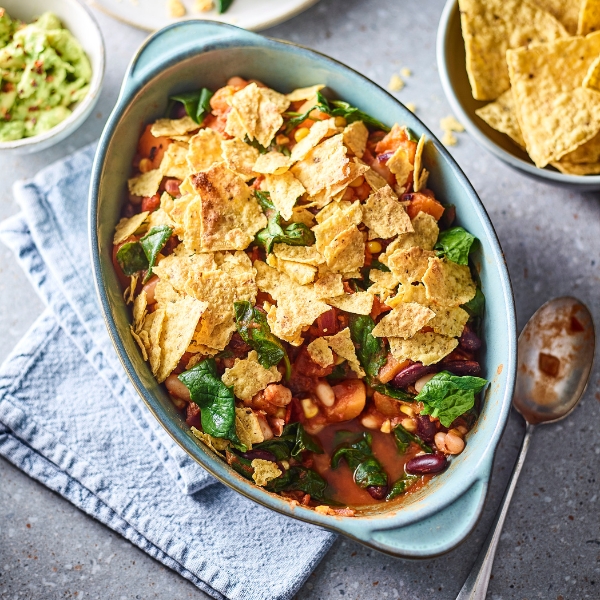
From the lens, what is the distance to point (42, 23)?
290 centimetres

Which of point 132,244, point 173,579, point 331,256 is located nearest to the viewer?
point 331,256

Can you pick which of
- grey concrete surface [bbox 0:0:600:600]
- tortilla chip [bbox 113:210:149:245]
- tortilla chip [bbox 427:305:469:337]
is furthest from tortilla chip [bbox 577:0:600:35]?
tortilla chip [bbox 113:210:149:245]

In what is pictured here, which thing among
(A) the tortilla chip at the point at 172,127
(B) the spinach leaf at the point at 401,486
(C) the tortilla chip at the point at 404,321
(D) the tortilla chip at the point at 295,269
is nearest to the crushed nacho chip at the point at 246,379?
(D) the tortilla chip at the point at 295,269

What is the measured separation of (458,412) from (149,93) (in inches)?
65.9

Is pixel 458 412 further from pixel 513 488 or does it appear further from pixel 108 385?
pixel 108 385

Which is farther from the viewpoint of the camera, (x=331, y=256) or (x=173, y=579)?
(x=173, y=579)

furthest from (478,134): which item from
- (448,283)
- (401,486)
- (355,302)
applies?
(401,486)

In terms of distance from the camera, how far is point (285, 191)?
2.41 m

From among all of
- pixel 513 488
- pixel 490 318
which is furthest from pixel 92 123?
pixel 513 488

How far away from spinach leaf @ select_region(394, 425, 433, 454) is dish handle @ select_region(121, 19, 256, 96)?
5.22 ft

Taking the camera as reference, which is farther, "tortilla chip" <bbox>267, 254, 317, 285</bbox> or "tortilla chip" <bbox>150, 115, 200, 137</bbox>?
"tortilla chip" <bbox>150, 115, 200, 137</bbox>

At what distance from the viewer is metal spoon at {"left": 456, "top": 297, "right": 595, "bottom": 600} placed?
2.74m

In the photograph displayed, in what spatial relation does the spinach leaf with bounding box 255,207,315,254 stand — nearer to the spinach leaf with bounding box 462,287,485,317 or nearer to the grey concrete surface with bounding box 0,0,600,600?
the spinach leaf with bounding box 462,287,485,317

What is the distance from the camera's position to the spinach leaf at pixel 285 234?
2408 millimetres
